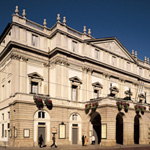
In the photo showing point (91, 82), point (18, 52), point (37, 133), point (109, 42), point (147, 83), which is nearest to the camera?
point (37, 133)

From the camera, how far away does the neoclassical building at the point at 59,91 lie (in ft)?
101

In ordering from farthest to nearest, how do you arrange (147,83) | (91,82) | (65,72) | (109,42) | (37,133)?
(147,83) < (109,42) < (91,82) < (65,72) < (37,133)

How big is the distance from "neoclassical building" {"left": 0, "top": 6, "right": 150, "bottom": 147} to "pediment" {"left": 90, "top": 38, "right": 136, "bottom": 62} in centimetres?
26

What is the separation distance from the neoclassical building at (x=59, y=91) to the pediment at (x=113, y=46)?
0.85ft

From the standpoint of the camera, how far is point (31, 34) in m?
34.8

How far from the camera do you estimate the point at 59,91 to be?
34000mm

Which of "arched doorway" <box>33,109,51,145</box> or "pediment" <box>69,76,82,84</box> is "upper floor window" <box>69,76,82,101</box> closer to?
"pediment" <box>69,76,82,84</box>

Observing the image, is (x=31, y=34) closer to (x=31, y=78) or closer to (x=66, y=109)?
(x=31, y=78)

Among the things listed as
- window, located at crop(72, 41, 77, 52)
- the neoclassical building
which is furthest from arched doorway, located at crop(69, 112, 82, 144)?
window, located at crop(72, 41, 77, 52)

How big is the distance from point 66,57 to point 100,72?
7.67m

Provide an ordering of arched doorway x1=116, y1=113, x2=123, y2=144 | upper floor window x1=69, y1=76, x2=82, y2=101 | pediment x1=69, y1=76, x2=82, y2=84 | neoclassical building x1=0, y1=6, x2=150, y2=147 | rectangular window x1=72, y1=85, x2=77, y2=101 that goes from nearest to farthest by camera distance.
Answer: neoclassical building x1=0, y1=6, x2=150, y2=147 → arched doorway x1=116, y1=113, x2=123, y2=144 → pediment x1=69, y1=76, x2=82, y2=84 → upper floor window x1=69, y1=76, x2=82, y2=101 → rectangular window x1=72, y1=85, x2=77, y2=101

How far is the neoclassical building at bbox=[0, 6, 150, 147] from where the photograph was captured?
30719 mm

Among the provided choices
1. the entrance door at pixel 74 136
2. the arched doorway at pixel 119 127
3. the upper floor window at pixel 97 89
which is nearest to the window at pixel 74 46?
the upper floor window at pixel 97 89

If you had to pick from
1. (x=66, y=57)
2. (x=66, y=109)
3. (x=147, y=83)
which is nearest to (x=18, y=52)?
(x=66, y=57)
